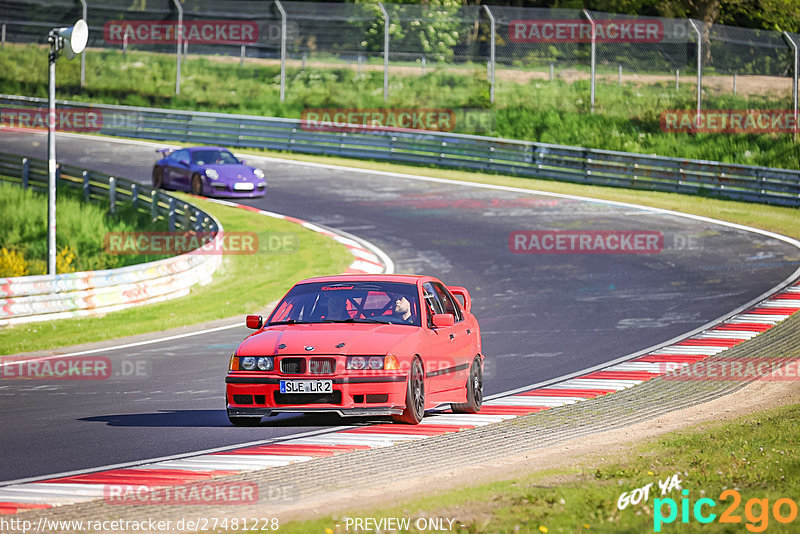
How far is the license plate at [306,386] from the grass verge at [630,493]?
2.24 m

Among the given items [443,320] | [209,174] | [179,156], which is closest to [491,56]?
[179,156]

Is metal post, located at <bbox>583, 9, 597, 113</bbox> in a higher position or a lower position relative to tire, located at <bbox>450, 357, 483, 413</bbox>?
higher

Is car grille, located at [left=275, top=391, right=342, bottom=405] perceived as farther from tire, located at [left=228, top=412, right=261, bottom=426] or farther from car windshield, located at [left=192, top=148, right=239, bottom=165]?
car windshield, located at [left=192, top=148, right=239, bottom=165]

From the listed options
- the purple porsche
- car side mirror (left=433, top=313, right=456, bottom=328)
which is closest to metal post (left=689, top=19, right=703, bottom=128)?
the purple porsche

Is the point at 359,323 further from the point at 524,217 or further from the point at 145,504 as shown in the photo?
the point at 524,217

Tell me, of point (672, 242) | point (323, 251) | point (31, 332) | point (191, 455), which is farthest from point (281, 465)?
point (672, 242)

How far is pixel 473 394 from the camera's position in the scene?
1171cm

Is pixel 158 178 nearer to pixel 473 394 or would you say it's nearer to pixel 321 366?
pixel 473 394

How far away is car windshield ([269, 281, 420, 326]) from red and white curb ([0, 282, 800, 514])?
1007 millimetres

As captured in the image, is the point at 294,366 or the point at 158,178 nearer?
the point at 294,366

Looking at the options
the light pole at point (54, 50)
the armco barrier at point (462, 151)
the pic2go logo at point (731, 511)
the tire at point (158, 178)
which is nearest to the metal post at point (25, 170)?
the tire at point (158, 178)

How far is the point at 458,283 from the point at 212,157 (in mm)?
12621

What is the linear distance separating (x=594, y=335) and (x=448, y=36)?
23.9 m

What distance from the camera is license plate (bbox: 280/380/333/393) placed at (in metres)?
9.97
